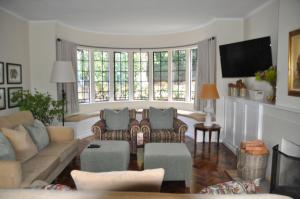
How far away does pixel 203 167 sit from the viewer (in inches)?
156

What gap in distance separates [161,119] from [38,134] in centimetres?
230

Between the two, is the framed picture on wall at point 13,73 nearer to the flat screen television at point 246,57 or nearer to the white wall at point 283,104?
the flat screen television at point 246,57

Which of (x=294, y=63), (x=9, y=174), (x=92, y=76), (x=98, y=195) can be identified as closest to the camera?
(x=98, y=195)

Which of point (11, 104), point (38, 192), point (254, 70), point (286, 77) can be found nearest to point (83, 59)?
point (11, 104)

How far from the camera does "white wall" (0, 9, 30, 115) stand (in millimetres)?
4434

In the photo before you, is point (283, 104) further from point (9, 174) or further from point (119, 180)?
point (9, 174)

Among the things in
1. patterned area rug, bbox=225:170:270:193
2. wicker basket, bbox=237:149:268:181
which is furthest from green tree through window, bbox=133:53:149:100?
wicker basket, bbox=237:149:268:181

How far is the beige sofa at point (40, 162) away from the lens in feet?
7.66

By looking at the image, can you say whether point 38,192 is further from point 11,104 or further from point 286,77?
point 11,104

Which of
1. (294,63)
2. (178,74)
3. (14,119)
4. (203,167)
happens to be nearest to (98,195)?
(294,63)

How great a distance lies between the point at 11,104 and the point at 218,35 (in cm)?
434

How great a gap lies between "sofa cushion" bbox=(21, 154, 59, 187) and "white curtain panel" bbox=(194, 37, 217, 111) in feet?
12.1

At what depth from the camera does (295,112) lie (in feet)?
8.66

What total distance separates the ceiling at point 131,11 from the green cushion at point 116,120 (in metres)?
1.96
